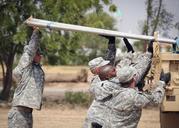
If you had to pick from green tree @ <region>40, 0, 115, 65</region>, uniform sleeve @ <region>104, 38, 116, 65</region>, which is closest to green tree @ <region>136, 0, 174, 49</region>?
green tree @ <region>40, 0, 115, 65</region>

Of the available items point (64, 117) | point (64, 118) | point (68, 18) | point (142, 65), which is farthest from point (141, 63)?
point (68, 18)

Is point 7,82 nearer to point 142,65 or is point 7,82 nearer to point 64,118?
point 64,118

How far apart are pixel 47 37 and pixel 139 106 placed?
10.8m

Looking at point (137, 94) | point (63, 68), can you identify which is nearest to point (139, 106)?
point (137, 94)

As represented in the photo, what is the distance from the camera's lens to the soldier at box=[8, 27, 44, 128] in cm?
905

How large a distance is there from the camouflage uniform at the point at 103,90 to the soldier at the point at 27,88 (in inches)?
47.6

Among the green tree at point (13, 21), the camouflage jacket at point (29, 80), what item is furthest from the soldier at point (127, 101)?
the green tree at point (13, 21)

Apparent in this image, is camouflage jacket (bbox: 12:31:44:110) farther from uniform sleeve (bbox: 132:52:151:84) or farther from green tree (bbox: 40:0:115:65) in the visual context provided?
green tree (bbox: 40:0:115:65)

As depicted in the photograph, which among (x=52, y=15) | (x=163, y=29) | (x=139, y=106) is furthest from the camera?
(x=163, y=29)

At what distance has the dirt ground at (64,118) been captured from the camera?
14.3 metres

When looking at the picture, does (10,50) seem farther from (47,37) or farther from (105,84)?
(105,84)

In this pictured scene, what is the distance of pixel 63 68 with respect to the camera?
31812 mm

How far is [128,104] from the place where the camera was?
715cm

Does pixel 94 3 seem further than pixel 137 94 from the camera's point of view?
Yes
